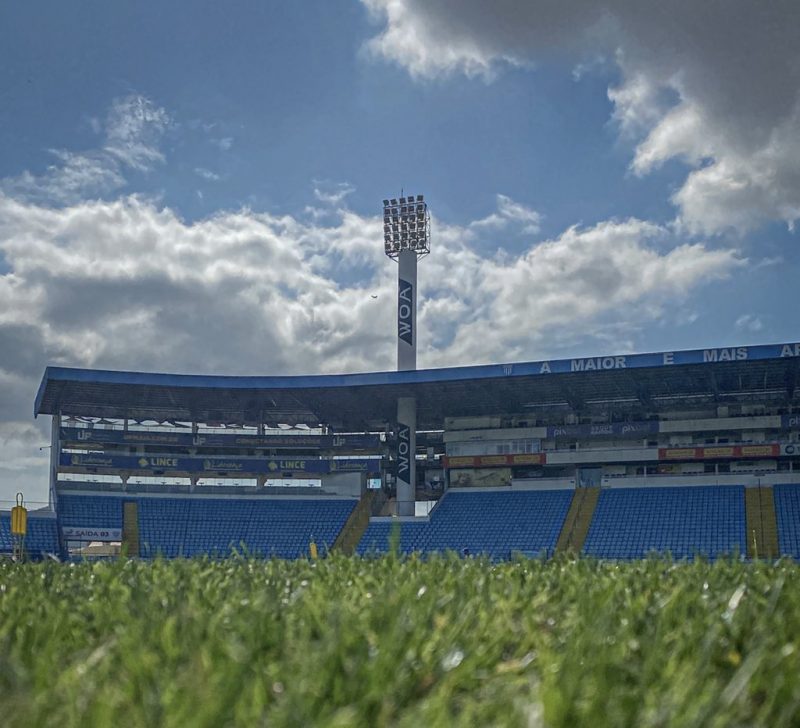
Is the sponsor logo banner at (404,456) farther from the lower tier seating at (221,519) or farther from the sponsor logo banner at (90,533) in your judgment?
the sponsor logo banner at (90,533)

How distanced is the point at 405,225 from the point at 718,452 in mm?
27186

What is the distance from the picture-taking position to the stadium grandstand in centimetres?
4847

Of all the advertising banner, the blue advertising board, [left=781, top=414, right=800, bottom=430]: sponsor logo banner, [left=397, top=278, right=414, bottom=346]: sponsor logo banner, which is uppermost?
[left=397, top=278, right=414, bottom=346]: sponsor logo banner

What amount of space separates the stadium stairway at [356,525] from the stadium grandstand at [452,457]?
15 centimetres

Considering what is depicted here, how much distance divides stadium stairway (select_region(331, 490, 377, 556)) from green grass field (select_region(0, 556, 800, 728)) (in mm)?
48302

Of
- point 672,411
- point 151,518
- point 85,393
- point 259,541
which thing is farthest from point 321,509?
point 672,411

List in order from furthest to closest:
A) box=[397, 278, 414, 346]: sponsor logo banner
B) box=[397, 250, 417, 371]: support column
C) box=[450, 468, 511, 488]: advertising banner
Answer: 1. box=[397, 278, 414, 346]: sponsor logo banner
2. box=[450, 468, 511, 488]: advertising banner
3. box=[397, 250, 417, 371]: support column

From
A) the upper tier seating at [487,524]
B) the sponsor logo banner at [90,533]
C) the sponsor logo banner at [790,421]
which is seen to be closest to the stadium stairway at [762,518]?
the sponsor logo banner at [790,421]

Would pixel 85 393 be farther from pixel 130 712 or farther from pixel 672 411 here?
pixel 130 712

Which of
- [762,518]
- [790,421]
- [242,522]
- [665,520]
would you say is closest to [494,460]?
[665,520]

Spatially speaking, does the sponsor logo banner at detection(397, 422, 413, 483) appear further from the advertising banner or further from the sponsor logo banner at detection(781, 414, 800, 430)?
the sponsor logo banner at detection(781, 414, 800, 430)

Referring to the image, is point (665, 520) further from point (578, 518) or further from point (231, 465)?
point (231, 465)

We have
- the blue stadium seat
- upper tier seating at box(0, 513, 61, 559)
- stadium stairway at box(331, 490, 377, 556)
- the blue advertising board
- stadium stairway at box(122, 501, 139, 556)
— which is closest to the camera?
upper tier seating at box(0, 513, 61, 559)

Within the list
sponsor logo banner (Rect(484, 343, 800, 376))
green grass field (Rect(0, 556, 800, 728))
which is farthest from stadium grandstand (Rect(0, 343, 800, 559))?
green grass field (Rect(0, 556, 800, 728))
